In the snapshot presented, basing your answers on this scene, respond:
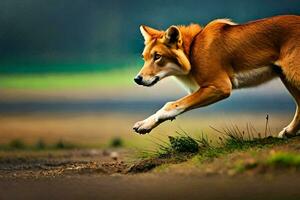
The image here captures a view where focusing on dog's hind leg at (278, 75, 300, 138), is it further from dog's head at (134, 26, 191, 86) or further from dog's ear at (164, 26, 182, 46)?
dog's ear at (164, 26, 182, 46)

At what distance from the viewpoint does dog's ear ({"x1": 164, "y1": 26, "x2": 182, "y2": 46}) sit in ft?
34.6

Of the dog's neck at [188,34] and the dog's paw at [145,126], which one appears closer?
the dog's paw at [145,126]

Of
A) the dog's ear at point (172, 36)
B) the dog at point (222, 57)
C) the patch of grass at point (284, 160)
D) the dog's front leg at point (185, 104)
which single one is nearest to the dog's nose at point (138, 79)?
the dog at point (222, 57)

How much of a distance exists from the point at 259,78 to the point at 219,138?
1.19 meters

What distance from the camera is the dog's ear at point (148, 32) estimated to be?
10883mm

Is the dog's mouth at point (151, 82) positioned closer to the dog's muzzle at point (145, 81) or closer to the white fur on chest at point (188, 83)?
the dog's muzzle at point (145, 81)

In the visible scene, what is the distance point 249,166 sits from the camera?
827cm

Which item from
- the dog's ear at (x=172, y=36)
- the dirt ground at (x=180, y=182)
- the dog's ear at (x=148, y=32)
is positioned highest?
the dog's ear at (x=148, y=32)

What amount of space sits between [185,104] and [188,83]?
0.80 m

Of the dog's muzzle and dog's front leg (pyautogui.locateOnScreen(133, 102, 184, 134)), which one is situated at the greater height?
the dog's muzzle

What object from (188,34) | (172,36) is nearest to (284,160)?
(172,36)

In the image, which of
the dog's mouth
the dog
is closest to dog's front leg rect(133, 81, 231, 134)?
the dog

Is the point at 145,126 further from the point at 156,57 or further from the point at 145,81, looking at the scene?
the point at 156,57

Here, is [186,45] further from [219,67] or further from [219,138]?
[219,138]
